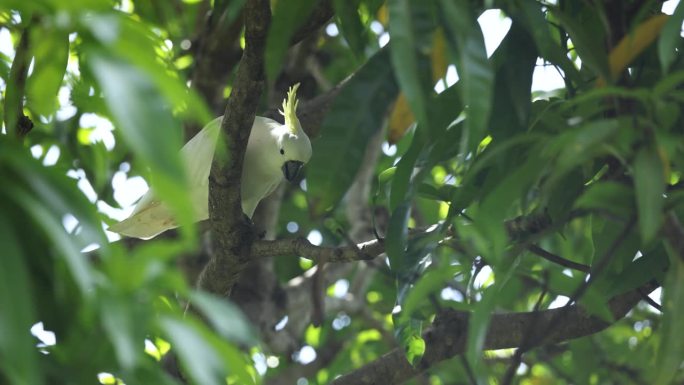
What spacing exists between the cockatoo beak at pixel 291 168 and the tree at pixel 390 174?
219 mm

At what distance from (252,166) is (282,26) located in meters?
1.59

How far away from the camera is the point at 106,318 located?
0.81m

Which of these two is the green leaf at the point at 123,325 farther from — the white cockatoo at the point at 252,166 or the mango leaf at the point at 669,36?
the white cockatoo at the point at 252,166

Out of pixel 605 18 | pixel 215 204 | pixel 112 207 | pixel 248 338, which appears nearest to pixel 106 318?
pixel 248 338

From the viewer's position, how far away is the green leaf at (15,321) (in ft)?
2.61

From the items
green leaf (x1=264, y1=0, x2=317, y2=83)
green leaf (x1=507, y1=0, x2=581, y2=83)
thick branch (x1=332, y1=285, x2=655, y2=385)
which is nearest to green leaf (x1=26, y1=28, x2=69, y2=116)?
green leaf (x1=264, y1=0, x2=317, y2=83)

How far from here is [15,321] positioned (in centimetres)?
80

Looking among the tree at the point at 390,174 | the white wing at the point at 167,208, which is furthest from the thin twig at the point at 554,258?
the white wing at the point at 167,208

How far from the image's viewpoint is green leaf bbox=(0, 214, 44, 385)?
0.79m

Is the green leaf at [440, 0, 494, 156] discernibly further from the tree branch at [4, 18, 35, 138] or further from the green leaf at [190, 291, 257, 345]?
the tree branch at [4, 18, 35, 138]

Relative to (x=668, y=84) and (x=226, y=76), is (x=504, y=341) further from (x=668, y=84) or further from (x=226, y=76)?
(x=226, y=76)

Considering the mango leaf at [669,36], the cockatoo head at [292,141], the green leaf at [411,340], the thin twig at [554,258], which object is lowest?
the cockatoo head at [292,141]

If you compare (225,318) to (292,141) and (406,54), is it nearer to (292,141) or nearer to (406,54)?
(406,54)

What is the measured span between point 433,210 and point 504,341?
931 millimetres
